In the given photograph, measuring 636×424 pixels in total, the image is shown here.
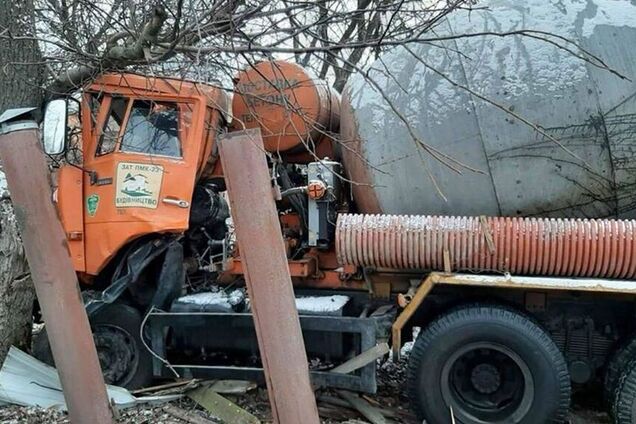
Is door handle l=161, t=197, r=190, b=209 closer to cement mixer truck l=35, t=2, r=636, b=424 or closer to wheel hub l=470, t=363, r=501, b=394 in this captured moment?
cement mixer truck l=35, t=2, r=636, b=424

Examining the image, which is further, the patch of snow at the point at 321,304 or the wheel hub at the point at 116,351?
the wheel hub at the point at 116,351

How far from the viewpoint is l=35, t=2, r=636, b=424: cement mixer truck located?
394 centimetres

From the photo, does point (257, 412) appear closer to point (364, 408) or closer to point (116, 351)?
point (364, 408)

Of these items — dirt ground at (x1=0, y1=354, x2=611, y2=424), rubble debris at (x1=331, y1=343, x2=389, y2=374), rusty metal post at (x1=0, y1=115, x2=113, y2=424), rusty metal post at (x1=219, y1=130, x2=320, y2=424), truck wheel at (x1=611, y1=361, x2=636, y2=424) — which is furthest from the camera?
dirt ground at (x1=0, y1=354, x2=611, y2=424)

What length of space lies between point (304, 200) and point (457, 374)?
5.64 feet

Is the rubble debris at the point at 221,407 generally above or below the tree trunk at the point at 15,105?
below

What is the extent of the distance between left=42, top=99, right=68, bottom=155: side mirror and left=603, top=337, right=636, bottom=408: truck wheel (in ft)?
14.0

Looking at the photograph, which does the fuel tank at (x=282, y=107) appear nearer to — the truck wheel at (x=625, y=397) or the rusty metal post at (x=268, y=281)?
the rusty metal post at (x=268, y=281)

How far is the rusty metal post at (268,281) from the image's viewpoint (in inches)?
88.3

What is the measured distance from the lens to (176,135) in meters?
4.63

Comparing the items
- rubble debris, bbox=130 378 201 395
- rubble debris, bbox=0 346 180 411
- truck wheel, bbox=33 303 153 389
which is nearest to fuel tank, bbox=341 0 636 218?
rubble debris, bbox=130 378 201 395

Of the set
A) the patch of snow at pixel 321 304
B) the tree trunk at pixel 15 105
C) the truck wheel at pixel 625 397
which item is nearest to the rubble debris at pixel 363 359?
the patch of snow at pixel 321 304

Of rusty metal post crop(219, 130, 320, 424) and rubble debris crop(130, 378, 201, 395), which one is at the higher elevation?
rusty metal post crop(219, 130, 320, 424)

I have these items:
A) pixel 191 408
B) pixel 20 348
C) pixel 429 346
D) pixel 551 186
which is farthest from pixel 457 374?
pixel 20 348
